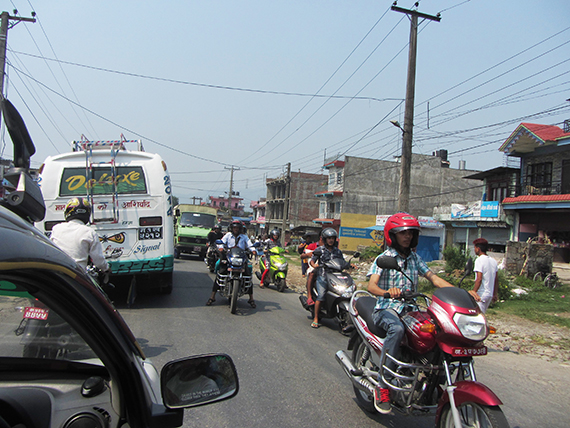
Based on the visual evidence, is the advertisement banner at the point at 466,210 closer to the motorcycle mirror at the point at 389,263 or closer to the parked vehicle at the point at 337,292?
the parked vehicle at the point at 337,292

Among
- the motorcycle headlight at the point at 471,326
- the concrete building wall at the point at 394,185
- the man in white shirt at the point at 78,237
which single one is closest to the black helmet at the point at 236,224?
the man in white shirt at the point at 78,237

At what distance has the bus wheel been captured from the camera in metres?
8.46

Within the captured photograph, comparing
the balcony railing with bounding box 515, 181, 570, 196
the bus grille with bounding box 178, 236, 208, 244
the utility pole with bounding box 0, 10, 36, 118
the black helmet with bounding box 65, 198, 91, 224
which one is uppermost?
the utility pole with bounding box 0, 10, 36, 118

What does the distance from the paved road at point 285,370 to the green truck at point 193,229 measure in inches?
436

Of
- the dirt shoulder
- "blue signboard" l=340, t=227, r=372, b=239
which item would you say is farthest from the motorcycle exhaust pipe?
"blue signboard" l=340, t=227, r=372, b=239

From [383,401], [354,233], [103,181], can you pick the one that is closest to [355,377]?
[383,401]

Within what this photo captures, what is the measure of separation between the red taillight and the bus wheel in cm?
122

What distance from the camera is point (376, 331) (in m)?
3.44

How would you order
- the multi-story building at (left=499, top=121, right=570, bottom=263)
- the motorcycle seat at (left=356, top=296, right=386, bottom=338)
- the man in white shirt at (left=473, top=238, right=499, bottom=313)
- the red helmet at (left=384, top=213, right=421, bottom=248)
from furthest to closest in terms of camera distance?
the multi-story building at (left=499, top=121, right=570, bottom=263), the man in white shirt at (left=473, top=238, right=499, bottom=313), the red helmet at (left=384, top=213, right=421, bottom=248), the motorcycle seat at (left=356, top=296, right=386, bottom=338)

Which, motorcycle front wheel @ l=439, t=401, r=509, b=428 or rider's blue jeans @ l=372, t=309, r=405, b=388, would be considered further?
rider's blue jeans @ l=372, t=309, r=405, b=388

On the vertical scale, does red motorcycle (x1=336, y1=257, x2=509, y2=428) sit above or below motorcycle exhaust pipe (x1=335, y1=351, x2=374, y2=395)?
above

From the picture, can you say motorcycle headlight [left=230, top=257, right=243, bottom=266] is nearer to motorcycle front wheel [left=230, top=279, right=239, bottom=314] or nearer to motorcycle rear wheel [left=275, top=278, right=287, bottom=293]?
motorcycle front wheel [left=230, top=279, right=239, bottom=314]

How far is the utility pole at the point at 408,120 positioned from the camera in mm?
12094

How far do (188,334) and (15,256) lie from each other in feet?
17.5
